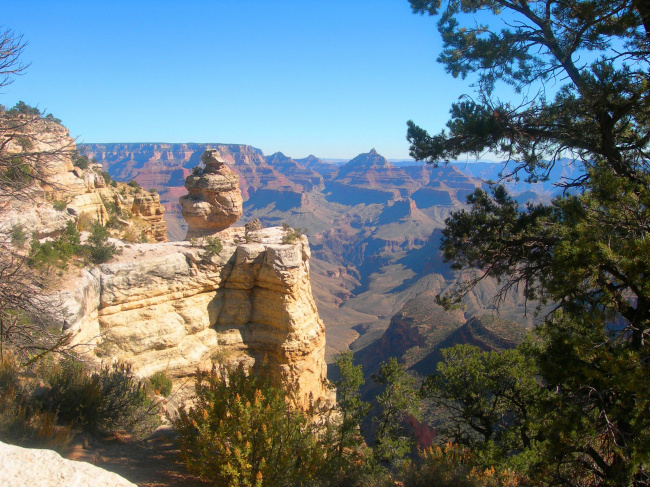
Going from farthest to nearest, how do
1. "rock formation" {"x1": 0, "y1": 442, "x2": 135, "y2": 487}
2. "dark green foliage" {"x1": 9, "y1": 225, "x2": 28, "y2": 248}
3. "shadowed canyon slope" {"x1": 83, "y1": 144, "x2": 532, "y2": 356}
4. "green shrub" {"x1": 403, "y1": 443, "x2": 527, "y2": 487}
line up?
"shadowed canyon slope" {"x1": 83, "y1": 144, "x2": 532, "y2": 356}
"dark green foliage" {"x1": 9, "y1": 225, "x2": 28, "y2": 248}
"green shrub" {"x1": 403, "y1": 443, "x2": 527, "y2": 487}
"rock formation" {"x1": 0, "y1": 442, "x2": 135, "y2": 487}

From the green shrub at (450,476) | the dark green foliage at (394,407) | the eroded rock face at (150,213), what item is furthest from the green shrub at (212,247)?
the eroded rock face at (150,213)

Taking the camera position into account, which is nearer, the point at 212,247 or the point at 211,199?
the point at 212,247

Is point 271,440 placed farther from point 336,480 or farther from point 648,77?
point 648,77

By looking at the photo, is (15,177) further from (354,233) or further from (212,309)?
(354,233)

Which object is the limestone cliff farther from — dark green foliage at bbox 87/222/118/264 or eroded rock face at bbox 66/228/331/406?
eroded rock face at bbox 66/228/331/406

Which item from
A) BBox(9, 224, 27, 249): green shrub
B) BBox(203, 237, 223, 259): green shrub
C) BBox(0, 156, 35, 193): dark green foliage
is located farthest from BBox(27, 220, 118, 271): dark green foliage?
BBox(0, 156, 35, 193): dark green foliage

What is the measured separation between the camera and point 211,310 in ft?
41.2

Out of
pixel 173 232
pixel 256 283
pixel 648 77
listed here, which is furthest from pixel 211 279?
pixel 173 232

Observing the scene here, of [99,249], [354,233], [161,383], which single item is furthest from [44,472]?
[354,233]

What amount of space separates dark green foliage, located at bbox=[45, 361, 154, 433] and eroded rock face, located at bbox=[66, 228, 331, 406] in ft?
10.1

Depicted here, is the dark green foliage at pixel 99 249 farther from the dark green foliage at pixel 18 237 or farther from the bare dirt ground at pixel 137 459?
the bare dirt ground at pixel 137 459

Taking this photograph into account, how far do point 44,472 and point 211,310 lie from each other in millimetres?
9516

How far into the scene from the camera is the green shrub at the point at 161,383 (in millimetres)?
10734

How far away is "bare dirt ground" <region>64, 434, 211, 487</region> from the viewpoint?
232 inches
